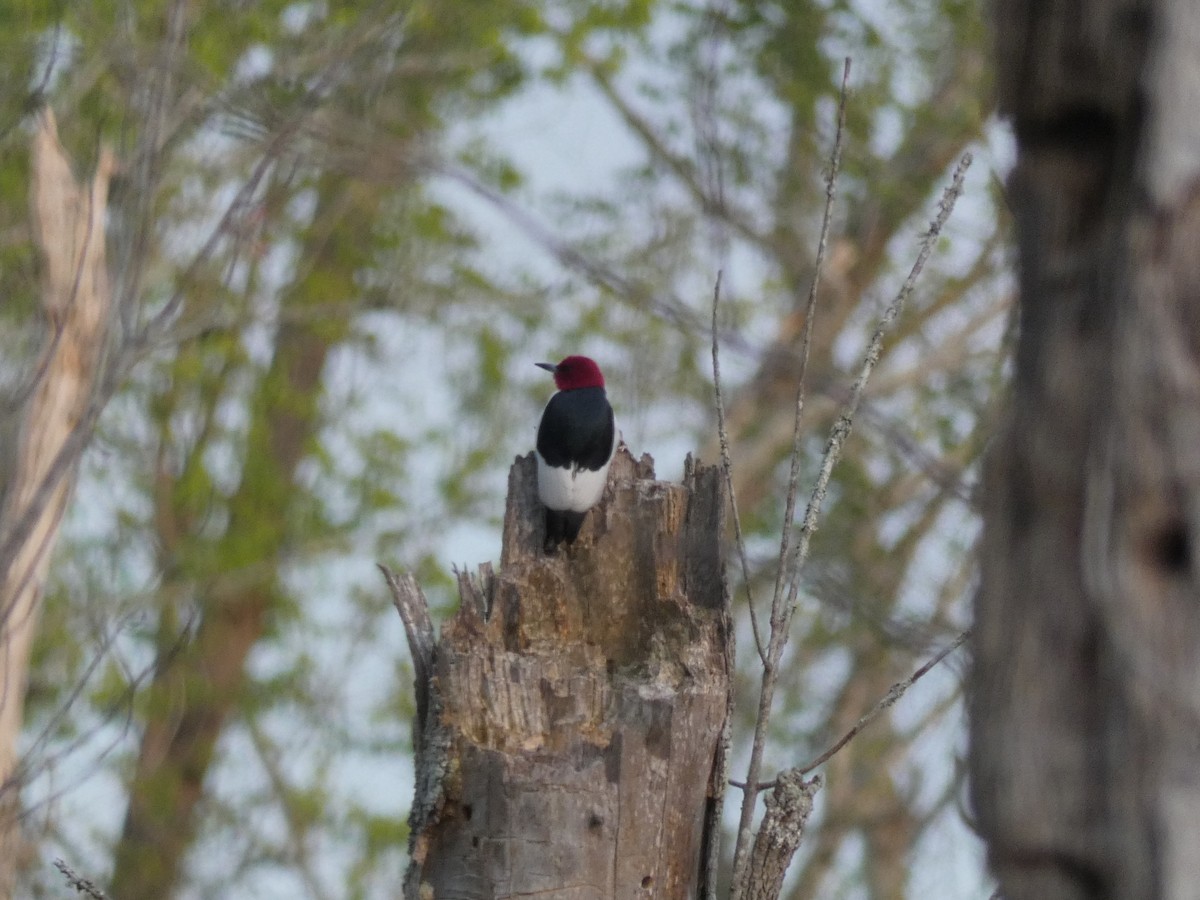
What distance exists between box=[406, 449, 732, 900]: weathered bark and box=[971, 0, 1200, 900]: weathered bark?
193 centimetres

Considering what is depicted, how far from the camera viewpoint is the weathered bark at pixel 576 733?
117 inches

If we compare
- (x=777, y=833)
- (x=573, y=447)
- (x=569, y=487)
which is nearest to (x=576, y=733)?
(x=777, y=833)

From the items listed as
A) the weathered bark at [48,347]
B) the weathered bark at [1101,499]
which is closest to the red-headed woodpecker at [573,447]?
the weathered bark at [48,347]

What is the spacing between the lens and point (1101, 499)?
1116 millimetres

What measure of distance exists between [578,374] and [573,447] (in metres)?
1.32

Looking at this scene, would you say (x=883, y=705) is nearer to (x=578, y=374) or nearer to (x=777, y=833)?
(x=777, y=833)

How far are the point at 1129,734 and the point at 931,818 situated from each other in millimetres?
13188

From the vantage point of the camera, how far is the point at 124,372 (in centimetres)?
447

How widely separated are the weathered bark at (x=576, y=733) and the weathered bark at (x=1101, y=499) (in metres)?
1.93

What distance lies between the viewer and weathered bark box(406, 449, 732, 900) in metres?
2.98

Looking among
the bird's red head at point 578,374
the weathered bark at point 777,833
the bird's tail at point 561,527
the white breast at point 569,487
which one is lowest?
the weathered bark at point 777,833

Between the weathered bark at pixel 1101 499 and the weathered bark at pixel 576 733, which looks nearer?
the weathered bark at pixel 1101 499

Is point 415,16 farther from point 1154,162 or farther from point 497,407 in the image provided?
point 1154,162

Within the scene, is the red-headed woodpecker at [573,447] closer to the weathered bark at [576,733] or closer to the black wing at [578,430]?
the black wing at [578,430]
